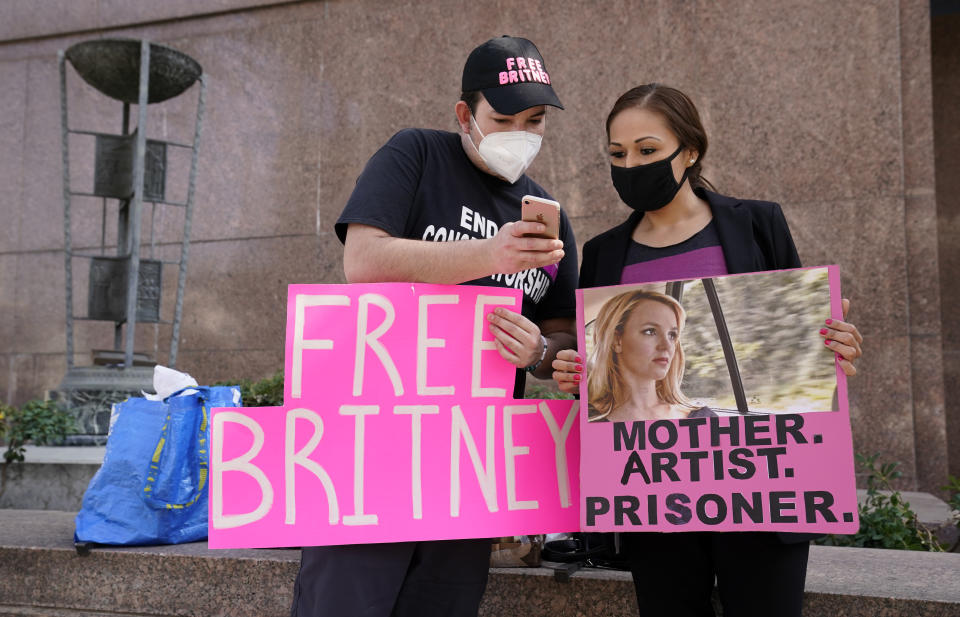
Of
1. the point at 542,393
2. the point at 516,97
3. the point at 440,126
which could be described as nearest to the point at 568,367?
the point at 516,97

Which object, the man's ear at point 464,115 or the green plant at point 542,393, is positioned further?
the green plant at point 542,393

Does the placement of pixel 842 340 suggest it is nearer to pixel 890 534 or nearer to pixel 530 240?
pixel 530 240

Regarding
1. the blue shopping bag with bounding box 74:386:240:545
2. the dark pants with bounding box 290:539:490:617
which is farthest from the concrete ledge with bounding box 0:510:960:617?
the dark pants with bounding box 290:539:490:617

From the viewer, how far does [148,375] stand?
234 inches

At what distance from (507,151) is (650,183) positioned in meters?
0.40

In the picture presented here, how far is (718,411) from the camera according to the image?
191 centimetres

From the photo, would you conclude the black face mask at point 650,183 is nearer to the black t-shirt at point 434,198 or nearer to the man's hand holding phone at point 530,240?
the black t-shirt at point 434,198

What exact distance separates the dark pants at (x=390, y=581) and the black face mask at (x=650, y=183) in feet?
3.36

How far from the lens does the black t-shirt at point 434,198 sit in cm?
199

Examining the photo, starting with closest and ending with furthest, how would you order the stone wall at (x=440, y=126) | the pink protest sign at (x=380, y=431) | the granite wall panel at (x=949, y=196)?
1. the pink protest sign at (x=380, y=431)
2. the stone wall at (x=440, y=126)
3. the granite wall panel at (x=949, y=196)

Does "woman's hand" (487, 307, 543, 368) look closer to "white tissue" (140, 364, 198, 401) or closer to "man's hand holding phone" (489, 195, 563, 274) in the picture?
"man's hand holding phone" (489, 195, 563, 274)

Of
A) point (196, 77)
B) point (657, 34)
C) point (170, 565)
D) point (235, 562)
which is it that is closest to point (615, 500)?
point (235, 562)

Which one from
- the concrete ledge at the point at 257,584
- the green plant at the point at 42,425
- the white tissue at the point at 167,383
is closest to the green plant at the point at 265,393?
the green plant at the point at 42,425

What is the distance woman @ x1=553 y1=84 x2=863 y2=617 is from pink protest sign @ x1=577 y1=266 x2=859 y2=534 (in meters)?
0.07
